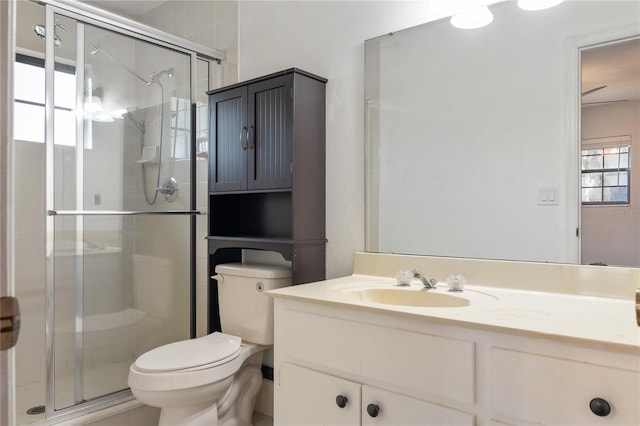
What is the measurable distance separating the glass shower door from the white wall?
781 mm

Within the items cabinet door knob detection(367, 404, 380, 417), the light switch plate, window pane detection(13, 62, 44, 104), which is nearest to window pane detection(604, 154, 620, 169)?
the light switch plate

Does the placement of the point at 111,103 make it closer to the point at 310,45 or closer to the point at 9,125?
the point at 310,45

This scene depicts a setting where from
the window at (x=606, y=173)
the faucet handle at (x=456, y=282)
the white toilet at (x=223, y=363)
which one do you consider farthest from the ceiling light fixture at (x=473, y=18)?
the white toilet at (x=223, y=363)

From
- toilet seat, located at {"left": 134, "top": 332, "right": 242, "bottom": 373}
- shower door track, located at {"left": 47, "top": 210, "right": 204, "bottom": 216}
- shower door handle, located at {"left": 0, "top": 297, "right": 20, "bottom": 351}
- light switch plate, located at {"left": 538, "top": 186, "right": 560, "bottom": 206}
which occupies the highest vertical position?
light switch plate, located at {"left": 538, "top": 186, "right": 560, "bottom": 206}

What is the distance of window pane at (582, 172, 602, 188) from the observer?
4.66 ft

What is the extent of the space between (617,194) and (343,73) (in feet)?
4.04

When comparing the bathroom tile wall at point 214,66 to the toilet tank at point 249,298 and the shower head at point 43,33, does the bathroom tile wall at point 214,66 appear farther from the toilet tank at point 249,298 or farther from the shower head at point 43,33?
the shower head at point 43,33

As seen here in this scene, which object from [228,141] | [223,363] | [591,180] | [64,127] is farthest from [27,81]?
[591,180]

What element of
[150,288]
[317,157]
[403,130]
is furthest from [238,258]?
[403,130]

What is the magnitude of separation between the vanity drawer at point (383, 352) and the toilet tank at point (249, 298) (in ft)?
1.60

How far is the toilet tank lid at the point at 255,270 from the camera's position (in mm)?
2066

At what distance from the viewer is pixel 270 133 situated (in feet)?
6.75

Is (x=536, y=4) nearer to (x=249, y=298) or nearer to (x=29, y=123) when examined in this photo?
(x=249, y=298)

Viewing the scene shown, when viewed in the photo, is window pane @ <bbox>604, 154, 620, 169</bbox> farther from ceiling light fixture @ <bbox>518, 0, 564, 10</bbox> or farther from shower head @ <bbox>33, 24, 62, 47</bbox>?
shower head @ <bbox>33, 24, 62, 47</bbox>
